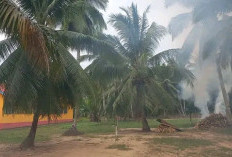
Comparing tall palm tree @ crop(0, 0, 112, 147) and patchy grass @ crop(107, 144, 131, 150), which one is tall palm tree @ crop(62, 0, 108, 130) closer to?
tall palm tree @ crop(0, 0, 112, 147)

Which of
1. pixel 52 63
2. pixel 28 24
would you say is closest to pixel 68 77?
pixel 52 63

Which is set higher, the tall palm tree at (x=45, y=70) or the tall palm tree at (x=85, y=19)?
the tall palm tree at (x=85, y=19)

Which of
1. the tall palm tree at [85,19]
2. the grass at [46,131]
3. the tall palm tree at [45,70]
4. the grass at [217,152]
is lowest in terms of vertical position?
the grass at [217,152]

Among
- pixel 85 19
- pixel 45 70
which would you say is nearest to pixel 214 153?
pixel 45 70

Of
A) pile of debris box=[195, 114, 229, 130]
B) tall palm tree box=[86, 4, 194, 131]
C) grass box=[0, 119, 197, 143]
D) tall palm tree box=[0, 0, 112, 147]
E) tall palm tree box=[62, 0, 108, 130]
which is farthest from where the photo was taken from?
pile of debris box=[195, 114, 229, 130]

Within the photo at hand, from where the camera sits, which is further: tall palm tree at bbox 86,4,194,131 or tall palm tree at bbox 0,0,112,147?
tall palm tree at bbox 86,4,194,131

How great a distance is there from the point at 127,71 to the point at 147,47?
247 centimetres

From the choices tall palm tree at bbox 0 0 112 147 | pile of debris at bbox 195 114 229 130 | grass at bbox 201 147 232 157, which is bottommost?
grass at bbox 201 147 232 157

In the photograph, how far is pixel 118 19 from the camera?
1855cm

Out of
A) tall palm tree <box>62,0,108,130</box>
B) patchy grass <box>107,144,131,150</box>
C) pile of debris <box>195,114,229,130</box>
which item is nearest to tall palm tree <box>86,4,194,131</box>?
tall palm tree <box>62,0,108,130</box>

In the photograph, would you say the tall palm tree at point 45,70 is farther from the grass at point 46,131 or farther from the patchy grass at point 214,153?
the patchy grass at point 214,153

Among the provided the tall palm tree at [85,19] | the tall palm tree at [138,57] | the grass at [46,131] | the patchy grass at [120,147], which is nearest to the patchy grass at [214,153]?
the patchy grass at [120,147]

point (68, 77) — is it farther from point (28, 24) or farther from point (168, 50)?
point (168, 50)

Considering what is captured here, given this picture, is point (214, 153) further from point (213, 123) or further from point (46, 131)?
point (46, 131)
